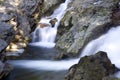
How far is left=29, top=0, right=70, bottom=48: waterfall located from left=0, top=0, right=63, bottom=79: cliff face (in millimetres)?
453

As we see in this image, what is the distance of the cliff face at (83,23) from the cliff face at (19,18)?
1.94 meters

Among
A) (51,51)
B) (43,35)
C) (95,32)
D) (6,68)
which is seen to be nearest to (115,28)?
(95,32)

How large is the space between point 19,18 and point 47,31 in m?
1.69

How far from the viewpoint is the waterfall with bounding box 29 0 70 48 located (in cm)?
1721

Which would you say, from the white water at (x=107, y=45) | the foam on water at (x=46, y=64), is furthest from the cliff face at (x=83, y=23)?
the foam on water at (x=46, y=64)

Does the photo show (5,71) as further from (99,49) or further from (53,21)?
(53,21)

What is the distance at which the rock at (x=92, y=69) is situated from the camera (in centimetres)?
995

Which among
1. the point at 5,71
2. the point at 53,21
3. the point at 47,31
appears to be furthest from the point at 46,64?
the point at 53,21

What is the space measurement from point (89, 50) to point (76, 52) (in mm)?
586

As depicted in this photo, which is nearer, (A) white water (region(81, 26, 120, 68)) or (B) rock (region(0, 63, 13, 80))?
(B) rock (region(0, 63, 13, 80))

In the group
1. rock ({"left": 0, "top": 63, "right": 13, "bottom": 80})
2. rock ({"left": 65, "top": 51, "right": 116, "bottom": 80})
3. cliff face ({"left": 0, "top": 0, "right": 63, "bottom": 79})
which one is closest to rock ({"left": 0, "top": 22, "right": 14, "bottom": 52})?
cliff face ({"left": 0, "top": 0, "right": 63, "bottom": 79})

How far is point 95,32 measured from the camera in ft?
49.3

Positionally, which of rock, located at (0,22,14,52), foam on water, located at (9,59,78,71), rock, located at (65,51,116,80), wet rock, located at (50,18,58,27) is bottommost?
foam on water, located at (9,59,78,71)

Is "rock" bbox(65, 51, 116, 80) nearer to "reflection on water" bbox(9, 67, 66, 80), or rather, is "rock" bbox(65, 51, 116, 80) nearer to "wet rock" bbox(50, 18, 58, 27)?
"reflection on water" bbox(9, 67, 66, 80)
